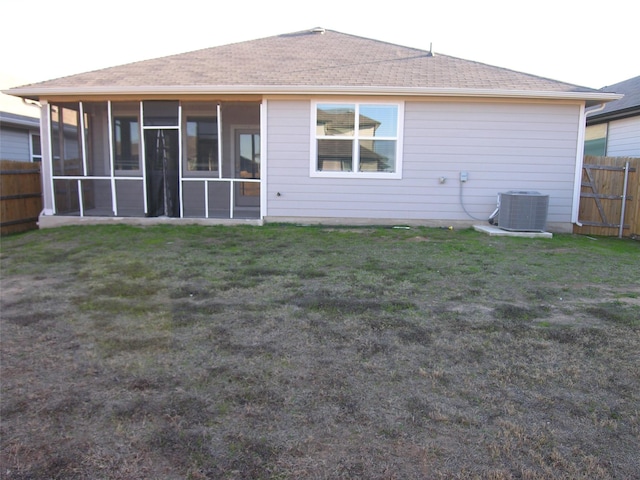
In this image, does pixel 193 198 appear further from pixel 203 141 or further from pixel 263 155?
pixel 263 155

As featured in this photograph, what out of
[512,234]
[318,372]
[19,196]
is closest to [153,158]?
[19,196]

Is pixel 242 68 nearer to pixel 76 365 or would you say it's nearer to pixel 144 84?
pixel 144 84

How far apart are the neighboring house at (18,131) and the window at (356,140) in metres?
9.25

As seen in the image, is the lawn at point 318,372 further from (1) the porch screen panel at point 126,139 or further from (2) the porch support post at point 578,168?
(1) the porch screen panel at point 126,139

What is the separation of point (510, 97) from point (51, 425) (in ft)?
31.9

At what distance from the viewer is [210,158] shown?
40.0ft

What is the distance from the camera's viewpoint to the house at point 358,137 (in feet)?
32.8

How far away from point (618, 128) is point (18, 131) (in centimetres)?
1760

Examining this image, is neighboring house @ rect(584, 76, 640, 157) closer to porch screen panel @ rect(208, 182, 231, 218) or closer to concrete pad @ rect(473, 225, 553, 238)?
concrete pad @ rect(473, 225, 553, 238)

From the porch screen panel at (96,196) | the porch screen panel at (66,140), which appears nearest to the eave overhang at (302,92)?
the porch screen panel at (66,140)

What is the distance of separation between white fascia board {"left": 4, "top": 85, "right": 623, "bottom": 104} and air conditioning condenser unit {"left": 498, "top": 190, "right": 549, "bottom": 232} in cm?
199

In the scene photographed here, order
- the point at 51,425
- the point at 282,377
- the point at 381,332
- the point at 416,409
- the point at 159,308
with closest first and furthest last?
the point at 51,425
the point at 416,409
the point at 282,377
the point at 381,332
the point at 159,308

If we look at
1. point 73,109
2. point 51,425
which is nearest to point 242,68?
point 73,109

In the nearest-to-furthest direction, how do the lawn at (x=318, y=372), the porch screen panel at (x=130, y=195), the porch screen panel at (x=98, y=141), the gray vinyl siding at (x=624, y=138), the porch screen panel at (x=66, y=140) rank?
the lawn at (x=318, y=372) < the porch screen panel at (x=66, y=140) < the porch screen panel at (x=98, y=141) < the porch screen panel at (x=130, y=195) < the gray vinyl siding at (x=624, y=138)
